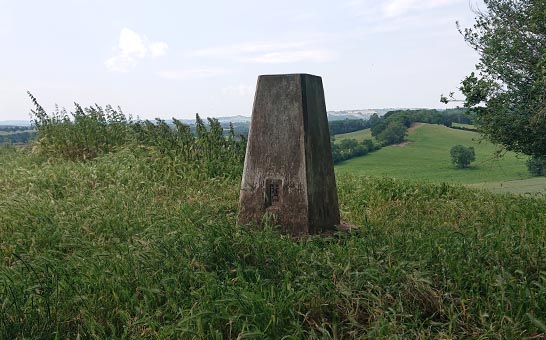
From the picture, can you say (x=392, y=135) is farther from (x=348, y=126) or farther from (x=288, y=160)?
(x=288, y=160)

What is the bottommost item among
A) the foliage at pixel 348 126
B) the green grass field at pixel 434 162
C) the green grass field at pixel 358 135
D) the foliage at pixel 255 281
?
the green grass field at pixel 434 162

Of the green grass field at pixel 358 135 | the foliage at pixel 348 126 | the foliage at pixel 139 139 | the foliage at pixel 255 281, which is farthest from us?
the foliage at pixel 348 126

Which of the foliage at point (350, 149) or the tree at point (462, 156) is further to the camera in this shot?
the foliage at point (350, 149)

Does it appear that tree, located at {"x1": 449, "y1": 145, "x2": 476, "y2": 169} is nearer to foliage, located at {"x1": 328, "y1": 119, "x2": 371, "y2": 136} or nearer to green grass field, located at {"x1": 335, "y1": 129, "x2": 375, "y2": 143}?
green grass field, located at {"x1": 335, "y1": 129, "x2": 375, "y2": 143}

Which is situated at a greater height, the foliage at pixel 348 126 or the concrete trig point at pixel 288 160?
the concrete trig point at pixel 288 160

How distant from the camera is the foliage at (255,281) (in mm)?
3256

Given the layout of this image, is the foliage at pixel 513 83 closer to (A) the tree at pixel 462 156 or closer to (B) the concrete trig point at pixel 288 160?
(B) the concrete trig point at pixel 288 160

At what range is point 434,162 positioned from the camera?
103 feet

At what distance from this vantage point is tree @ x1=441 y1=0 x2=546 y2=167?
403 inches

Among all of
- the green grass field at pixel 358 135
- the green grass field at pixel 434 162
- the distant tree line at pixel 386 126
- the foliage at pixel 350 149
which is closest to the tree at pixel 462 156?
the green grass field at pixel 434 162

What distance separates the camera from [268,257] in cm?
435

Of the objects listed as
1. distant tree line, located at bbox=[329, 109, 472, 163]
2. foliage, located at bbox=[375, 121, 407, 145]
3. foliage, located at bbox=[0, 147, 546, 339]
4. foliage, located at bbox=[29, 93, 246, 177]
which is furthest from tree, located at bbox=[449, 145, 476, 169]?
foliage, located at bbox=[0, 147, 546, 339]

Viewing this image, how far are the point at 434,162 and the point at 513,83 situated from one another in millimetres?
21644

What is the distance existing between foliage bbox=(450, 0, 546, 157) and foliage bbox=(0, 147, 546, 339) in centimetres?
482
